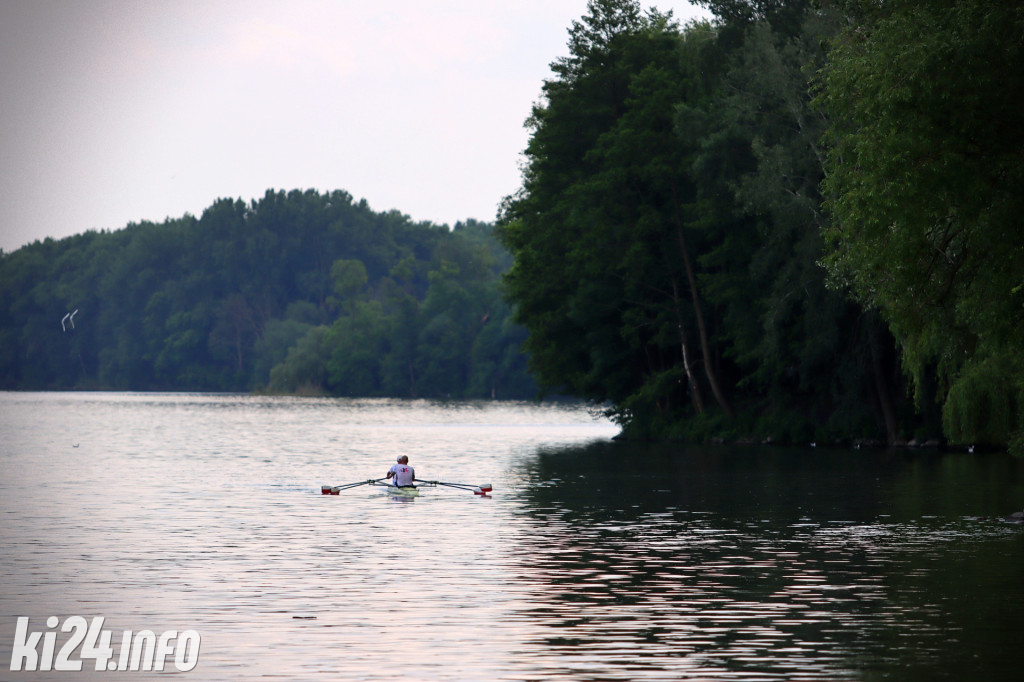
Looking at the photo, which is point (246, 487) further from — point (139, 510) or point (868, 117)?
point (868, 117)

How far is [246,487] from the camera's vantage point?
1626 inches

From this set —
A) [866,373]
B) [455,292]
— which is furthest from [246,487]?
[455,292]

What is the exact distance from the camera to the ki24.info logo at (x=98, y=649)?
15539 millimetres

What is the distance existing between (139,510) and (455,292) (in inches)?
6462

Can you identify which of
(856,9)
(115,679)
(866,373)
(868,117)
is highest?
(856,9)

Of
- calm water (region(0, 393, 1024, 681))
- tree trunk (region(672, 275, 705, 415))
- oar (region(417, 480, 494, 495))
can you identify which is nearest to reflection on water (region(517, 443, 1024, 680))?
calm water (region(0, 393, 1024, 681))

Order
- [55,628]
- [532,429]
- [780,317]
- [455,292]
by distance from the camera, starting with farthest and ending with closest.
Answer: [455,292] → [532,429] → [780,317] → [55,628]

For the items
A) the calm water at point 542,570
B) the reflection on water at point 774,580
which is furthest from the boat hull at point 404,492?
the reflection on water at point 774,580

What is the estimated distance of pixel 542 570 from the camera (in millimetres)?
23250

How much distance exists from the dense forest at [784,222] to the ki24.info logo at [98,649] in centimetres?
1554

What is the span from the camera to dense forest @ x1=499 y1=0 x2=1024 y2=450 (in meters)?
25.3

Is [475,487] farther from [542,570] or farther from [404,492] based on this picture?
[542,570]

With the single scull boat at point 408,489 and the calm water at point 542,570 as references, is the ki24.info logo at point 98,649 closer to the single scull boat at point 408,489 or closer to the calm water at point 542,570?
the calm water at point 542,570

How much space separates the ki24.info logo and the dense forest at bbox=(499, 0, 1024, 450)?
51.0 feet
